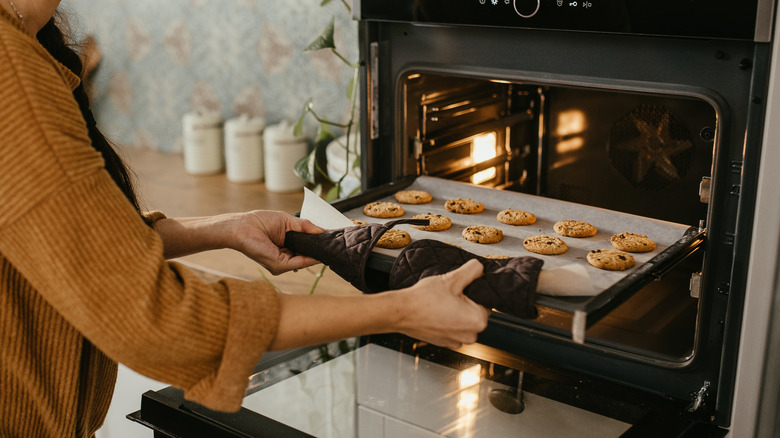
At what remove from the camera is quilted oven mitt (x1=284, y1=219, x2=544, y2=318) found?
951 millimetres

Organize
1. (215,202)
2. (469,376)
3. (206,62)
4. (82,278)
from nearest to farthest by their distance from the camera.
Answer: (82,278) < (469,376) < (215,202) < (206,62)

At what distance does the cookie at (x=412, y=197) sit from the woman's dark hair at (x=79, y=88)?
0.45m

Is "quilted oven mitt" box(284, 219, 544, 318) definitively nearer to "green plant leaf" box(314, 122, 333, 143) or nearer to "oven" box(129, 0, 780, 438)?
"oven" box(129, 0, 780, 438)

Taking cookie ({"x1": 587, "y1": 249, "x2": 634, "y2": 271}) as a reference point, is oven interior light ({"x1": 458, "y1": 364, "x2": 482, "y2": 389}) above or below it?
below

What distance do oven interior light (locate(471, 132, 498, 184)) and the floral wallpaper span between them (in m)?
0.90

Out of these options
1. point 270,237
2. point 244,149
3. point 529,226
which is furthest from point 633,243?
point 244,149

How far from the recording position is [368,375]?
1.31m

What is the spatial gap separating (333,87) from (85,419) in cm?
155

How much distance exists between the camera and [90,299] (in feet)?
2.56

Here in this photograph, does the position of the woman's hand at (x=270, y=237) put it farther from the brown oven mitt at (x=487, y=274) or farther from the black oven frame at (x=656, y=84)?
the black oven frame at (x=656, y=84)

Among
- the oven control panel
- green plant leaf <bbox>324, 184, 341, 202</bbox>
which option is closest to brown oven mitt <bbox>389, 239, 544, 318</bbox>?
the oven control panel

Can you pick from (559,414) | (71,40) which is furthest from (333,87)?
(559,414)

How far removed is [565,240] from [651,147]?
0.22m

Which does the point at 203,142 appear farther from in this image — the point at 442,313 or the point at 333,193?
the point at 442,313
